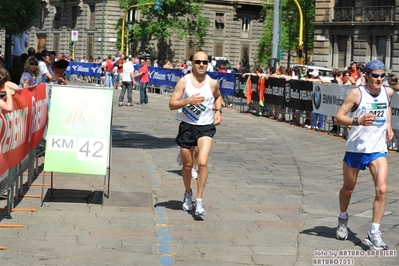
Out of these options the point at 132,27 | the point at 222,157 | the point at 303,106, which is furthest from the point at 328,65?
the point at 222,157

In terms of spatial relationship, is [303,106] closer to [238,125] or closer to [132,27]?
[238,125]

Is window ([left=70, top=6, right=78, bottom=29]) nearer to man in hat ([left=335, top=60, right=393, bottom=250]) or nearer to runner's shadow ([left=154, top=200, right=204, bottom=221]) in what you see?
runner's shadow ([left=154, top=200, right=204, bottom=221])

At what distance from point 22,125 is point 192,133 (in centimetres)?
188

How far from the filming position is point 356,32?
54.8 m

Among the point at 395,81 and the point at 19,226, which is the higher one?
the point at 395,81

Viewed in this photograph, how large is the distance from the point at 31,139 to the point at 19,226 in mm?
2303

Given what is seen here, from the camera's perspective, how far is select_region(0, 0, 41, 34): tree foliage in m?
17.4

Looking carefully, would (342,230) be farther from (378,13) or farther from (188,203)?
(378,13)

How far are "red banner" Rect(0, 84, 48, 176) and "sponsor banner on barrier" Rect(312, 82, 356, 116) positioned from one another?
11041 mm

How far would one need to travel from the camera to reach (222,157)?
1686 centimetres

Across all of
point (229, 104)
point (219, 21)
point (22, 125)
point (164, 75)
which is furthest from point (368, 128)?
point (219, 21)

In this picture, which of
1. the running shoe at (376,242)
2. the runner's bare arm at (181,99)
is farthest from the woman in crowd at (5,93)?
the running shoe at (376,242)

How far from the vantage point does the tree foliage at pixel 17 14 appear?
1736 centimetres

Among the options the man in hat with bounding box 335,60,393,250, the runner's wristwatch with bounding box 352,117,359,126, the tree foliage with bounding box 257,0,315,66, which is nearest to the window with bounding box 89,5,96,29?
the tree foliage with bounding box 257,0,315,66
